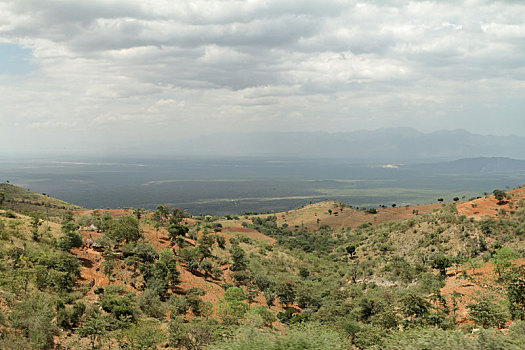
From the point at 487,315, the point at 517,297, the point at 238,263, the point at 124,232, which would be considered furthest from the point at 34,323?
the point at 517,297

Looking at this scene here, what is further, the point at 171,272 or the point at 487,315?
the point at 171,272

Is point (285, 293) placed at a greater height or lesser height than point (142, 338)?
lesser

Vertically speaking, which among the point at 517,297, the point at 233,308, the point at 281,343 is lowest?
the point at 233,308

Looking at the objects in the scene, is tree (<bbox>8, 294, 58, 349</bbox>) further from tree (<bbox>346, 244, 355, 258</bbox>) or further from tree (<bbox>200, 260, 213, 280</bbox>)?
tree (<bbox>346, 244, 355, 258</bbox>)

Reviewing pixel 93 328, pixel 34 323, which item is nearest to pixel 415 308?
pixel 93 328

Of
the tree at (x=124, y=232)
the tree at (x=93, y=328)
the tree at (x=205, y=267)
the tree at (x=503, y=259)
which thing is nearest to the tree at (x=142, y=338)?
the tree at (x=93, y=328)

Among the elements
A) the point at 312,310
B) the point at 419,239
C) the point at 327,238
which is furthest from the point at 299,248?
the point at 312,310

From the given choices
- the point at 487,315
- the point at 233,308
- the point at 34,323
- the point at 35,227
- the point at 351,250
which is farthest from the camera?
the point at 351,250

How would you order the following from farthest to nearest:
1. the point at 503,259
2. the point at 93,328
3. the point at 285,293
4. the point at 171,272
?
the point at 285,293, the point at 171,272, the point at 503,259, the point at 93,328

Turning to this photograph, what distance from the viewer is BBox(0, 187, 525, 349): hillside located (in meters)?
21.3

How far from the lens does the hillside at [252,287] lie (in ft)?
69.8

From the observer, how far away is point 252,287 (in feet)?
143

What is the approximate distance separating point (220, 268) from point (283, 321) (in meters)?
16.5

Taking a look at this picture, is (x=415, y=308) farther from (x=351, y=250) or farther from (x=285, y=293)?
(x=351, y=250)
